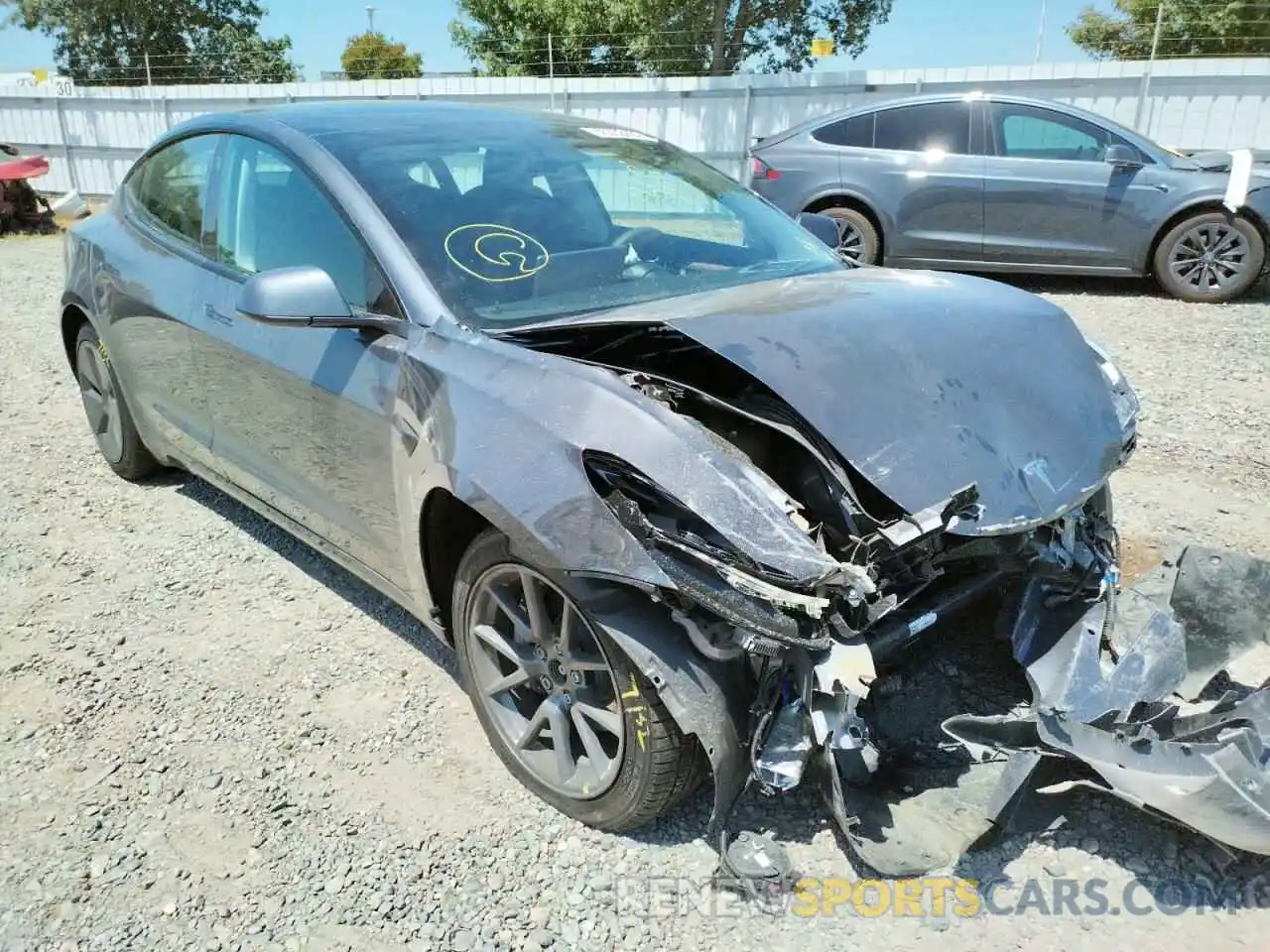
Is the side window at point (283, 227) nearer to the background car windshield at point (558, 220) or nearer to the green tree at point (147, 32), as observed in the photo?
the background car windshield at point (558, 220)

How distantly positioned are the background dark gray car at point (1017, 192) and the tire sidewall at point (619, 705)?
716 cm

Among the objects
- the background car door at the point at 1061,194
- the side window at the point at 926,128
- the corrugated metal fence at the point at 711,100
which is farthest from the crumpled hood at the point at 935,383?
the side window at the point at 926,128

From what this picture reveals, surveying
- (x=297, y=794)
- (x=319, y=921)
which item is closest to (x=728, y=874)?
(x=319, y=921)

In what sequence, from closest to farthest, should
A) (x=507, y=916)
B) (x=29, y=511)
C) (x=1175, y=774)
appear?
(x=1175, y=774), (x=507, y=916), (x=29, y=511)

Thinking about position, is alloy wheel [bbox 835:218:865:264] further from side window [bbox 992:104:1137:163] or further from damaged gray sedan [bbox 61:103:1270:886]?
damaged gray sedan [bbox 61:103:1270:886]

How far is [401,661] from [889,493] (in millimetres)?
1861

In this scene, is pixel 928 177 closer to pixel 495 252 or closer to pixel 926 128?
pixel 926 128

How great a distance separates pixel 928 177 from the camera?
8.61m

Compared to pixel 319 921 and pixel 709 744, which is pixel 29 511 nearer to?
pixel 319 921

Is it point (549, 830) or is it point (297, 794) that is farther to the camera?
point (297, 794)

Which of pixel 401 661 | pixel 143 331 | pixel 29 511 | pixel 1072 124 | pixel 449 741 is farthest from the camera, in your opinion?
pixel 1072 124

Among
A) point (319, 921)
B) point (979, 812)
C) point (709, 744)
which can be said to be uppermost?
point (709, 744)

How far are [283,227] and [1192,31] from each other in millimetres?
22575

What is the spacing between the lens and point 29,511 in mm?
4457
